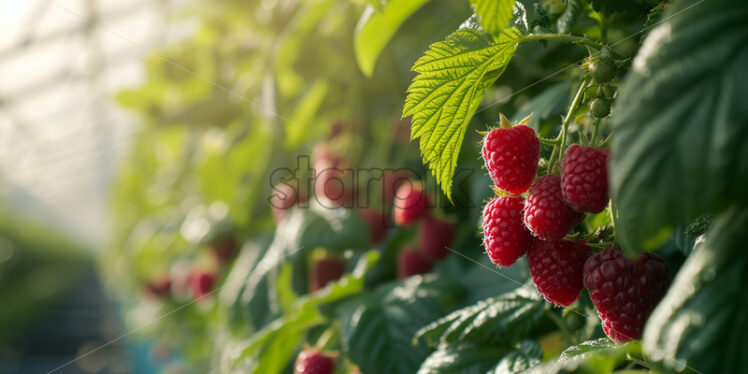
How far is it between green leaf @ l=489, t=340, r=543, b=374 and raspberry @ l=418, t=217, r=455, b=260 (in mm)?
446

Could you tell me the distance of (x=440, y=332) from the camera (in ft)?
1.85

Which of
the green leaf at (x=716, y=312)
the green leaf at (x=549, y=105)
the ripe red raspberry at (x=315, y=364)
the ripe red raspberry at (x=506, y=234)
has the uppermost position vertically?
the green leaf at (x=549, y=105)

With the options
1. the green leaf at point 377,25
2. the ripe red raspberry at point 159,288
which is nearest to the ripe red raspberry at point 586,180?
the green leaf at point 377,25

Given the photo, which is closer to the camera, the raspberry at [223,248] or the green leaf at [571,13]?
the green leaf at [571,13]

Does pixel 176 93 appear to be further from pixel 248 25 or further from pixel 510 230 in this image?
pixel 510 230

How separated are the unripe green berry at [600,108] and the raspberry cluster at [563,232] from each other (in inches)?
1.0

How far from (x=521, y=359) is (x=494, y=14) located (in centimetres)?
33

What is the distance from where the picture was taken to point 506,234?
0.42 metres

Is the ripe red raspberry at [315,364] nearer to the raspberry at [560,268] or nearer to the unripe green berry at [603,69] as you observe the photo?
the raspberry at [560,268]

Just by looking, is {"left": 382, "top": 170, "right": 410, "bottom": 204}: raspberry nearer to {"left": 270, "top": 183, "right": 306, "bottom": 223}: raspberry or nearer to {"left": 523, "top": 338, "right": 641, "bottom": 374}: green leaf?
{"left": 270, "top": 183, "right": 306, "bottom": 223}: raspberry

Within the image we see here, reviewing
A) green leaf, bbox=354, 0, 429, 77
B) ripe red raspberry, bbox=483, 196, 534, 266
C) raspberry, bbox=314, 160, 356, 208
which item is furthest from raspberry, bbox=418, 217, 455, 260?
ripe red raspberry, bbox=483, 196, 534, 266

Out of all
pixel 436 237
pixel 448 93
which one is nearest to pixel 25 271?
pixel 436 237

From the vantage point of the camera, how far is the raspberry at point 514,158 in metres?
0.41

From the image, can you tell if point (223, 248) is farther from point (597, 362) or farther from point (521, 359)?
point (597, 362)
